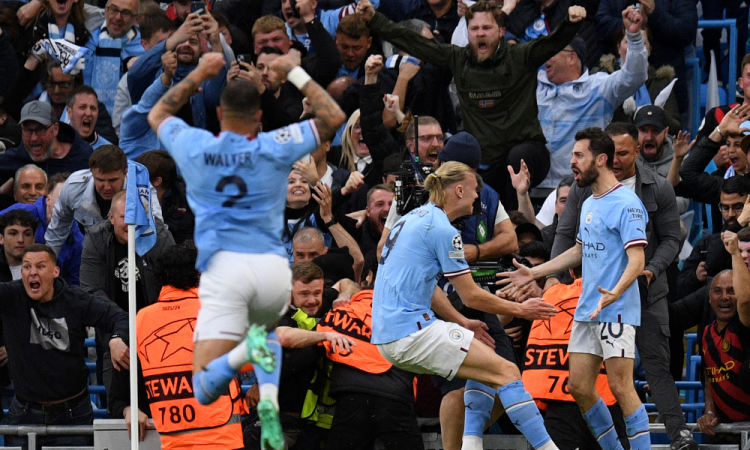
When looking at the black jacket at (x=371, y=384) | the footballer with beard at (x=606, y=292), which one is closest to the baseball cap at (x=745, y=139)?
the footballer with beard at (x=606, y=292)

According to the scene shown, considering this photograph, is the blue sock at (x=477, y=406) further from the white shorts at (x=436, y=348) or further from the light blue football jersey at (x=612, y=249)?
the light blue football jersey at (x=612, y=249)

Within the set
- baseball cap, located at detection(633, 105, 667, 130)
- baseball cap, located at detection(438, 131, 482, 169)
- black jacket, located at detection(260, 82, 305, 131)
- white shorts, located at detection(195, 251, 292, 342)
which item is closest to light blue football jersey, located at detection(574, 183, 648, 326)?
baseball cap, located at detection(438, 131, 482, 169)

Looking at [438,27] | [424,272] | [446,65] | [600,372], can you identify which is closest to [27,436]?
[424,272]

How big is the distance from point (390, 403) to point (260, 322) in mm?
2109

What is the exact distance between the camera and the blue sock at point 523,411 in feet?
26.2

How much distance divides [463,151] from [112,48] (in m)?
5.48

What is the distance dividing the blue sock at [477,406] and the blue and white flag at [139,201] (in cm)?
270

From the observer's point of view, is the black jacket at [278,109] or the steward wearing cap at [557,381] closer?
the steward wearing cap at [557,381]

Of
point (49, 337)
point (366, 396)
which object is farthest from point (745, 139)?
point (49, 337)

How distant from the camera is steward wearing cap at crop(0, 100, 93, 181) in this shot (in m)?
11.4

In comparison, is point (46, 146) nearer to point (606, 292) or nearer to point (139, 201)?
point (139, 201)

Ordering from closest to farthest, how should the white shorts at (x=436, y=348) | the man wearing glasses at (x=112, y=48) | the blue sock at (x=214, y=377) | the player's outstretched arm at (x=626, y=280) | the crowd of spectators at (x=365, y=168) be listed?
the blue sock at (x=214, y=377), the white shorts at (x=436, y=348), the player's outstretched arm at (x=626, y=280), the crowd of spectators at (x=365, y=168), the man wearing glasses at (x=112, y=48)

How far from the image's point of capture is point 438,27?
1298 cm

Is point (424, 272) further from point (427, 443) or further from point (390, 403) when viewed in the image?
point (427, 443)
